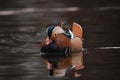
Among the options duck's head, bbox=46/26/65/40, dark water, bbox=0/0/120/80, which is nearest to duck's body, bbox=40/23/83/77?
duck's head, bbox=46/26/65/40

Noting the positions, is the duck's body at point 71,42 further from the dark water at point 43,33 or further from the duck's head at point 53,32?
the dark water at point 43,33

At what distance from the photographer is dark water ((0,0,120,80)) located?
10.8m

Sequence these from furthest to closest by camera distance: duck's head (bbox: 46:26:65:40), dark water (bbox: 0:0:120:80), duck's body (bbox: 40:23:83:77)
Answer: duck's head (bbox: 46:26:65:40)
duck's body (bbox: 40:23:83:77)
dark water (bbox: 0:0:120:80)

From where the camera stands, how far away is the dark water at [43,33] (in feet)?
35.5

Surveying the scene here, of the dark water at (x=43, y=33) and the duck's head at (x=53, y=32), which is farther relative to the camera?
the duck's head at (x=53, y=32)

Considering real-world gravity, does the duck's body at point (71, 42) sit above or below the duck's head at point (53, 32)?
below

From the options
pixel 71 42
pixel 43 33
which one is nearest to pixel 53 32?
pixel 71 42

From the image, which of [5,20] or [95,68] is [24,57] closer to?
[95,68]

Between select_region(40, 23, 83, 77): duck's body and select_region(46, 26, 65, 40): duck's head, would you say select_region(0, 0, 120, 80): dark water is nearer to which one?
select_region(40, 23, 83, 77): duck's body

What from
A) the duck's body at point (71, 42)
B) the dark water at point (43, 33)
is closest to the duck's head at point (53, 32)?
the duck's body at point (71, 42)

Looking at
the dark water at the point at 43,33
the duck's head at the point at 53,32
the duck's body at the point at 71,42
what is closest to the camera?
the dark water at the point at 43,33

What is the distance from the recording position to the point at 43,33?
1485cm

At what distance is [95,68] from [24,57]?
172cm

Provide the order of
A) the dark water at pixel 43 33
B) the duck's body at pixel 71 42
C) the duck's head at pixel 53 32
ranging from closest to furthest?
the dark water at pixel 43 33 → the duck's body at pixel 71 42 → the duck's head at pixel 53 32
